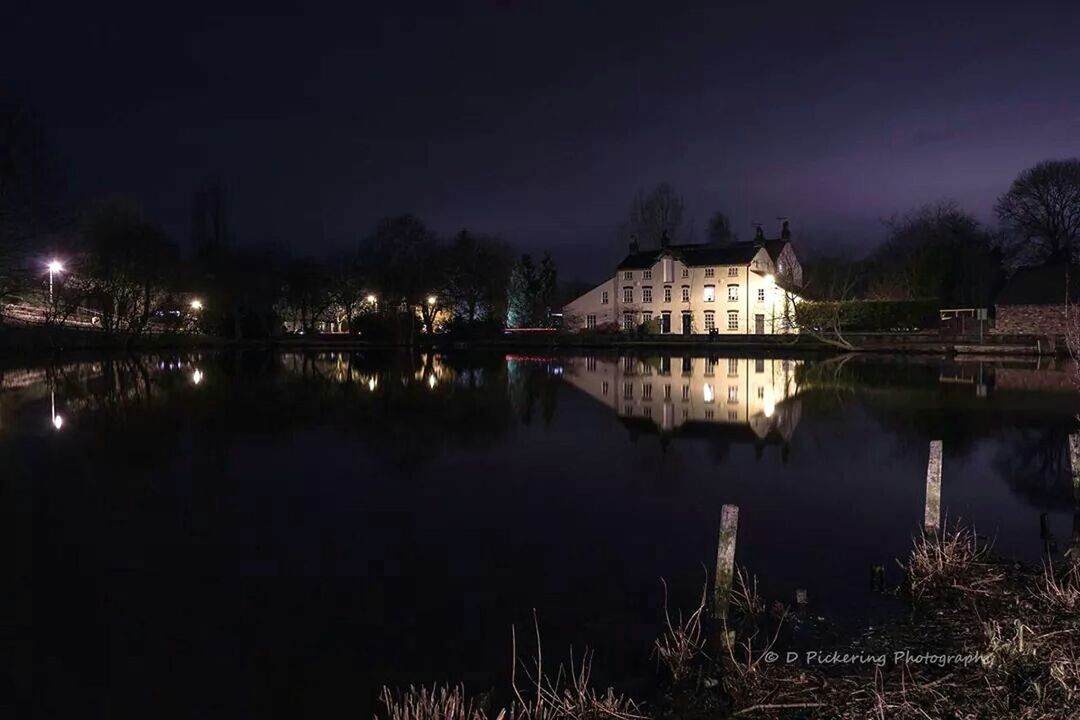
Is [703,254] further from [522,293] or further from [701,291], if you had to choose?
[522,293]

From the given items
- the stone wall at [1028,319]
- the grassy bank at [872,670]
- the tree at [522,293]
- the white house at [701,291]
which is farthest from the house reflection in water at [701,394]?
the tree at [522,293]

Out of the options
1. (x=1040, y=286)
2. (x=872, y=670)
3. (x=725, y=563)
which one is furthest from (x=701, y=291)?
(x=872, y=670)

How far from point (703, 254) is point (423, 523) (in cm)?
6578

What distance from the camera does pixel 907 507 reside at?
496 inches

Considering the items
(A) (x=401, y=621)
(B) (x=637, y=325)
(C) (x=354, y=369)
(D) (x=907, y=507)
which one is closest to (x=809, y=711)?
(A) (x=401, y=621)

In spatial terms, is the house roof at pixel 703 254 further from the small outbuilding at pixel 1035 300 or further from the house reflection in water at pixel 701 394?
the house reflection in water at pixel 701 394

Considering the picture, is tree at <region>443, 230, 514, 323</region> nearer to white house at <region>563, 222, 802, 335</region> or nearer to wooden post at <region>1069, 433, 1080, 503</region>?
white house at <region>563, 222, 802, 335</region>

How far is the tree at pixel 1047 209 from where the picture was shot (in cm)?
6247

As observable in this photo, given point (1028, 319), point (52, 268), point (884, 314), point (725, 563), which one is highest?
point (52, 268)

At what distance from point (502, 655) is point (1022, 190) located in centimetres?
7311

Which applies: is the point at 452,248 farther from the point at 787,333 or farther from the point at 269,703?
the point at 269,703

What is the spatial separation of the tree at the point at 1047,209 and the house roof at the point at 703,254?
19750mm

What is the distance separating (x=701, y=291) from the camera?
72.2 m

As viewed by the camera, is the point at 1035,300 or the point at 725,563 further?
the point at 1035,300
